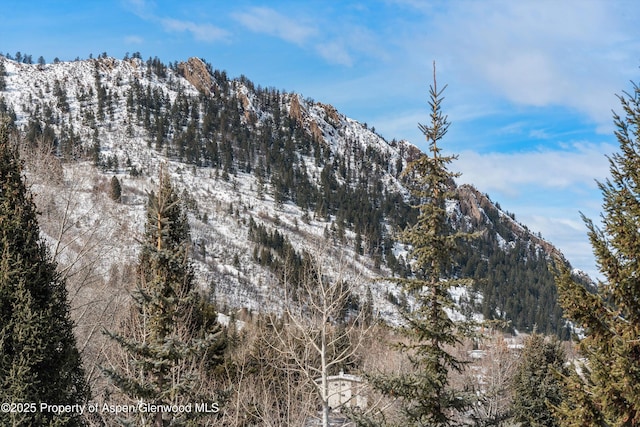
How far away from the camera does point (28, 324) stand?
10.5m

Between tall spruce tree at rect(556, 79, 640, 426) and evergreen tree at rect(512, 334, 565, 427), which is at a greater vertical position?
tall spruce tree at rect(556, 79, 640, 426)

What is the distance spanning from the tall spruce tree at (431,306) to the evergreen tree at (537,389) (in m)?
19.5

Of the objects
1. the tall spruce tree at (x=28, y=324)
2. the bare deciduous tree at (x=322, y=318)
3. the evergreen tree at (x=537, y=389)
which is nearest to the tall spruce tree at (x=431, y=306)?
the bare deciduous tree at (x=322, y=318)

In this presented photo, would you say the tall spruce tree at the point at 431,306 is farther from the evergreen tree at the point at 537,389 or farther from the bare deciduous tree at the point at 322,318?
the evergreen tree at the point at 537,389

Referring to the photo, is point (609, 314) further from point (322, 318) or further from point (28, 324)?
point (28, 324)

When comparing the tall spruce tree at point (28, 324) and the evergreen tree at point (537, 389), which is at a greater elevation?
the tall spruce tree at point (28, 324)

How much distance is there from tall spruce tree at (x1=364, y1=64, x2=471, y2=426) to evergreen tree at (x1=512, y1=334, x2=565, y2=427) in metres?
19.5

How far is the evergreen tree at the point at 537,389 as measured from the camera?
92.5 ft

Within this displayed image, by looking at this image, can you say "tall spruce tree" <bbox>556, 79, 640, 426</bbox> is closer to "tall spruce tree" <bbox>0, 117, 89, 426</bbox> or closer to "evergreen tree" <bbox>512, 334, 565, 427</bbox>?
"tall spruce tree" <bbox>0, 117, 89, 426</bbox>

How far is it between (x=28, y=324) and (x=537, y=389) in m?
26.9

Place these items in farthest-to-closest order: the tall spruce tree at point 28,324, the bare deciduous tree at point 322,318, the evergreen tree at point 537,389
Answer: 1. the evergreen tree at point 537,389
2. the bare deciduous tree at point 322,318
3. the tall spruce tree at point 28,324

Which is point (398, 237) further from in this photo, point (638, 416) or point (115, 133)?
point (115, 133)

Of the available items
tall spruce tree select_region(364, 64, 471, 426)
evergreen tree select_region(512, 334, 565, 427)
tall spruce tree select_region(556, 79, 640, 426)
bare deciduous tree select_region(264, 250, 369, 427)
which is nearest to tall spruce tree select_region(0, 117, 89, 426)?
bare deciduous tree select_region(264, 250, 369, 427)

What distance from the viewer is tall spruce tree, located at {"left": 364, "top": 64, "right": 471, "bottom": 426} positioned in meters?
10.4
